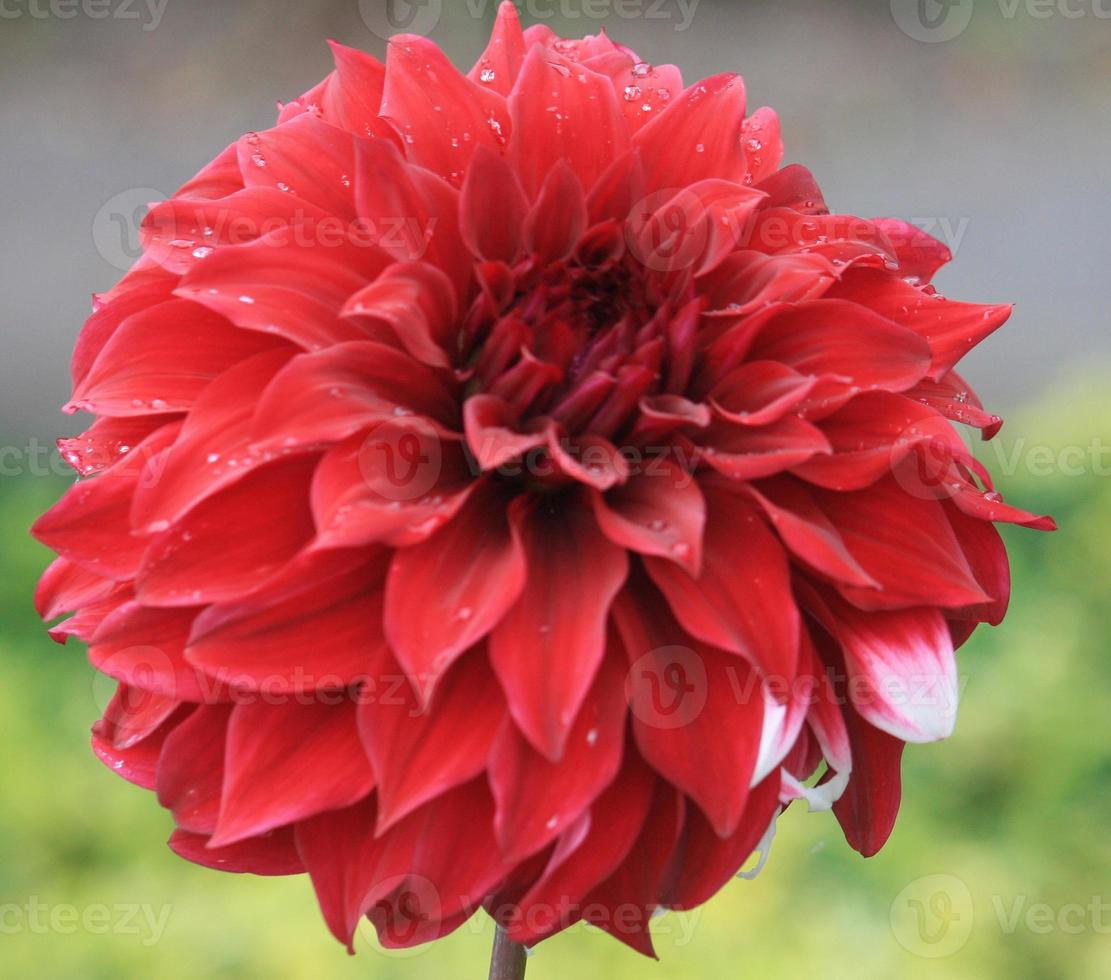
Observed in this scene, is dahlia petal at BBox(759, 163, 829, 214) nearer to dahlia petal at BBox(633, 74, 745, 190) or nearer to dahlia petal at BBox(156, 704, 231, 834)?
dahlia petal at BBox(633, 74, 745, 190)

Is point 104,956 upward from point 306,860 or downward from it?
downward

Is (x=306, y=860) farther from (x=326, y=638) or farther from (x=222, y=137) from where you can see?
(x=222, y=137)

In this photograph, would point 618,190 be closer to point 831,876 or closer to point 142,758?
point 142,758

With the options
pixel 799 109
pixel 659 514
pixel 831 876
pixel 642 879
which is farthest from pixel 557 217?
pixel 799 109

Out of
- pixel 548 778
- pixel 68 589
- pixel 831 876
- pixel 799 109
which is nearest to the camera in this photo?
pixel 548 778

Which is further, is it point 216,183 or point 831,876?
point 831,876

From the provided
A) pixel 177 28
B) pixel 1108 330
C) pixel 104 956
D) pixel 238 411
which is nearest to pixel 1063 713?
pixel 104 956

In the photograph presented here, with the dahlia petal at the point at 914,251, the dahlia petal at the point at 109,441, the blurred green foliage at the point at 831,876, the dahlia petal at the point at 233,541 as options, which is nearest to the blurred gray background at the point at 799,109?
the blurred green foliage at the point at 831,876
